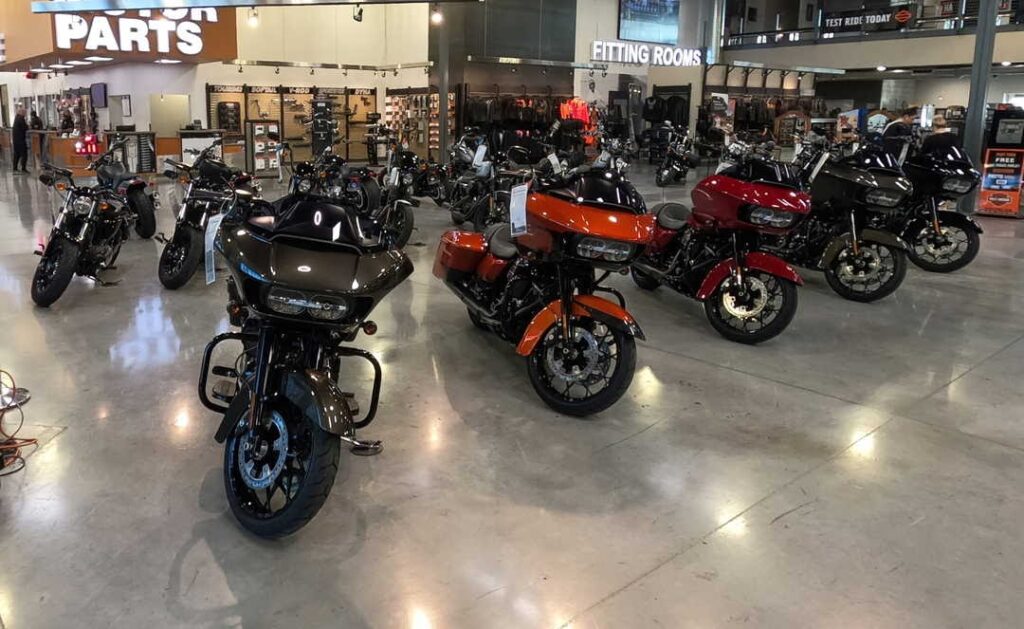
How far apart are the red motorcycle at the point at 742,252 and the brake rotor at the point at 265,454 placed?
293cm

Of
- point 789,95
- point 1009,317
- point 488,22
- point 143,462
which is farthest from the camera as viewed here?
point 789,95

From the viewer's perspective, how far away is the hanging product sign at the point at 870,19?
19281 mm

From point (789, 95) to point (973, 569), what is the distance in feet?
68.0

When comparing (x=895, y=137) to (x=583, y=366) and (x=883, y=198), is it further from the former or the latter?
(x=583, y=366)

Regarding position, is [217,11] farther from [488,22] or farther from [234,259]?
[234,259]

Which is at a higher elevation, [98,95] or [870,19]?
[870,19]

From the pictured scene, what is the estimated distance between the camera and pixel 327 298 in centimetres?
231

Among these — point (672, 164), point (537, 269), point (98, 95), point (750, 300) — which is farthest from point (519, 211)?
point (98, 95)

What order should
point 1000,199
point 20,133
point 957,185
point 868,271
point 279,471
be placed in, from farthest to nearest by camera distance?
point 20,133
point 1000,199
point 957,185
point 868,271
point 279,471

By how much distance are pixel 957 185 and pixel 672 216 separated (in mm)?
2942

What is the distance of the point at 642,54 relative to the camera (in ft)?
70.1

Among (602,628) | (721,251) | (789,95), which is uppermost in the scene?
(789,95)

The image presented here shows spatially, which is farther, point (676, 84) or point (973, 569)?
point (676, 84)

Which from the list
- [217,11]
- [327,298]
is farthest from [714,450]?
[217,11]
